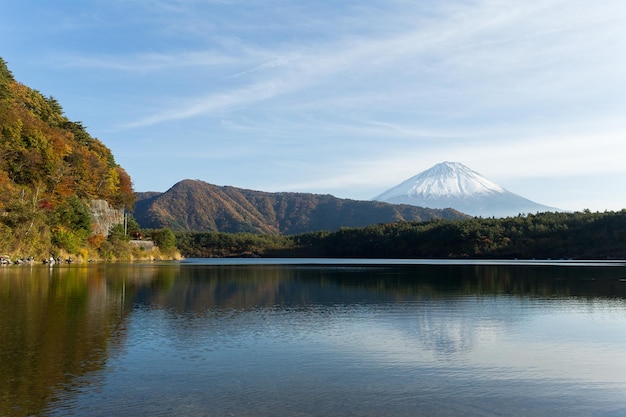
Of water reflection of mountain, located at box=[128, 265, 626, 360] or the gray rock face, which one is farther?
the gray rock face

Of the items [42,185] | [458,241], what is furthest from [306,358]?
[458,241]

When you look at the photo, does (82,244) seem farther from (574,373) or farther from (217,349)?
(574,373)

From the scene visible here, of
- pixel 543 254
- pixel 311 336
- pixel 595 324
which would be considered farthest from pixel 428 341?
pixel 543 254

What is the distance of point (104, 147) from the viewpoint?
98250 mm

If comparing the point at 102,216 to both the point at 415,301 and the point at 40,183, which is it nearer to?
the point at 40,183

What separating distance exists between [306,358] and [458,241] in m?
118

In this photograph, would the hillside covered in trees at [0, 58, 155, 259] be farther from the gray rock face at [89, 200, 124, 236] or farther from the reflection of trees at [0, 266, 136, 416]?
the reflection of trees at [0, 266, 136, 416]

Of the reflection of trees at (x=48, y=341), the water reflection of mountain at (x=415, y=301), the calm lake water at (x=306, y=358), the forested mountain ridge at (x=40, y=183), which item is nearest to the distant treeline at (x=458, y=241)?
the forested mountain ridge at (x=40, y=183)

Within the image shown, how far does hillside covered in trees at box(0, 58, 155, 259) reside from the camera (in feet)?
186

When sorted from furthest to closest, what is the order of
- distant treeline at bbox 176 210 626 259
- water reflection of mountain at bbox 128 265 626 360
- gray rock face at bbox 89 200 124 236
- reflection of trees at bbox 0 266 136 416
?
1. distant treeline at bbox 176 210 626 259
2. gray rock face at bbox 89 200 124 236
3. water reflection of mountain at bbox 128 265 626 360
4. reflection of trees at bbox 0 266 136 416

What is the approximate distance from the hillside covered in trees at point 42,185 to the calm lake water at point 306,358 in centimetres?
3622

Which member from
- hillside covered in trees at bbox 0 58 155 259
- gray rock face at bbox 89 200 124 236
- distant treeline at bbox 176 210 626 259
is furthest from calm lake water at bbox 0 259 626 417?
distant treeline at bbox 176 210 626 259

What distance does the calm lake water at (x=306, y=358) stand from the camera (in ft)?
29.2

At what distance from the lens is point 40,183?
6438 centimetres
